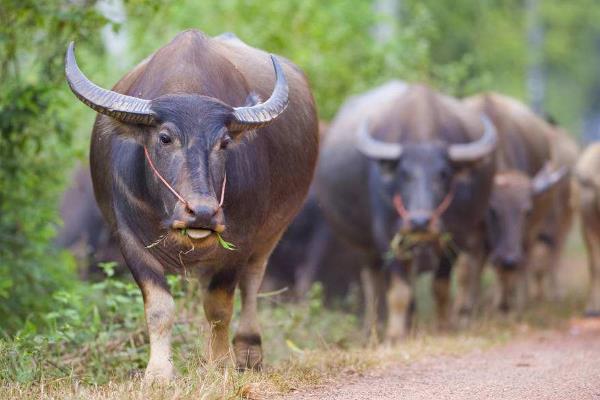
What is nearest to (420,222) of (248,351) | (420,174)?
(420,174)

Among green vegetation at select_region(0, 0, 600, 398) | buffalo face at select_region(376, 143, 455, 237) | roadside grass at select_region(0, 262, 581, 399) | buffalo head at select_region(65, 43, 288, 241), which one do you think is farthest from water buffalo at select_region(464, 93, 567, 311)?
buffalo head at select_region(65, 43, 288, 241)

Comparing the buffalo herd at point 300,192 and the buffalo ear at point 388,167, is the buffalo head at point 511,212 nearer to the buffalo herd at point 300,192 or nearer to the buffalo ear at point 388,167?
the buffalo herd at point 300,192

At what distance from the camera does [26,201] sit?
10.1m

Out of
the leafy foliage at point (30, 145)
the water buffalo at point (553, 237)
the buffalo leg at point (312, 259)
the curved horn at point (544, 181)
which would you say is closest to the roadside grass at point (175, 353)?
the leafy foliage at point (30, 145)

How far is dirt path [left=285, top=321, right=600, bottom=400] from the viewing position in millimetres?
7023

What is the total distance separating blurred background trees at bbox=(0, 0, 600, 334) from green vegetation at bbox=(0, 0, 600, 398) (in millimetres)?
20

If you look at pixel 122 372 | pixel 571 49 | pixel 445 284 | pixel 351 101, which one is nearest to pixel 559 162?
pixel 351 101

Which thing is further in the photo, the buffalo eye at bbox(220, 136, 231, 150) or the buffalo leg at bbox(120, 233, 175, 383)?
the buffalo eye at bbox(220, 136, 231, 150)

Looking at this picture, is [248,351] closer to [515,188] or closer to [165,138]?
[165,138]

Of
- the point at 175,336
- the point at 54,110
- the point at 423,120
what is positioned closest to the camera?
the point at 175,336

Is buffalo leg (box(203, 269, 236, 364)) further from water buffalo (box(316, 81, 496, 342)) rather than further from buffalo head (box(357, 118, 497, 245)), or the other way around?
buffalo head (box(357, 118, 497, 245))

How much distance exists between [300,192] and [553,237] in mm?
9137

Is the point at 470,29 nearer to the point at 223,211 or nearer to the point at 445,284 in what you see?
the point at 445,284

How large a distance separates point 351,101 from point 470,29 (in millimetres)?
16015
